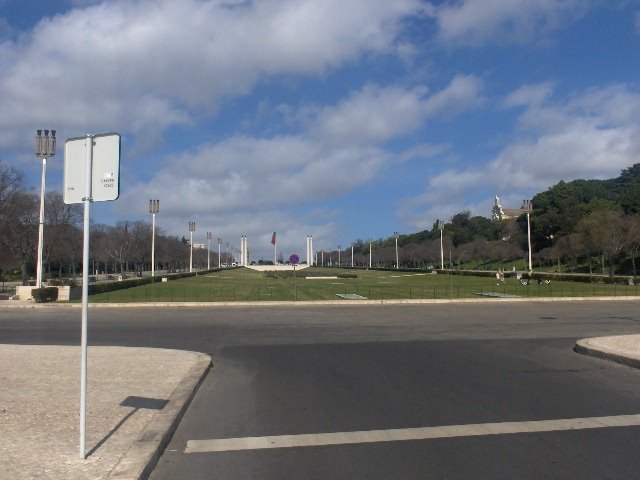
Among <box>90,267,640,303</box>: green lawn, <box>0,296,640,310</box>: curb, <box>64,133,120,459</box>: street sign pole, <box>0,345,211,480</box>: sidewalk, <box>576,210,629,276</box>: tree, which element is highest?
<box>576,210,629,276</box>: tree

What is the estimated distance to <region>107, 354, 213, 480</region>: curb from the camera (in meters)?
5.56

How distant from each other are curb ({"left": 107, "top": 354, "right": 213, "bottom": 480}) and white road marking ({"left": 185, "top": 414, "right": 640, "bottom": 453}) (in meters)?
0.35

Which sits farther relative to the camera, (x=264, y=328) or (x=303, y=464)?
(x=264, y=328)

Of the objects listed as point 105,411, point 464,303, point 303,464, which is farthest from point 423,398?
point 464,303

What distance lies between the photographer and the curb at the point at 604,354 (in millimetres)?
12117

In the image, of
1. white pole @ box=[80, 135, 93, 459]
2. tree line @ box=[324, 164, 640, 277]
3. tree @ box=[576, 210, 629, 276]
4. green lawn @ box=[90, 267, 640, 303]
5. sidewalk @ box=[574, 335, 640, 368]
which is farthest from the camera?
tree line @ box=[324, 164, 640, 277]

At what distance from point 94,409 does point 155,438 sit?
1.69m

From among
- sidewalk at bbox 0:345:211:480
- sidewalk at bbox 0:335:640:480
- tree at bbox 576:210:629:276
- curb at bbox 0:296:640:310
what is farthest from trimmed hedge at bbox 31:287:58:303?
tree at bbox 576:210:629:276

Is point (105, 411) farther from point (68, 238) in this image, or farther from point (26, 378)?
point (68, 238)

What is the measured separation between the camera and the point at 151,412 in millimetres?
7875

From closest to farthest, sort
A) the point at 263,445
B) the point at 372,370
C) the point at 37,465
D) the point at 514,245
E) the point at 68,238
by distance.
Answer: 1. the point at 37,465
2. the point at 263,445
3. the point at 372,370
4. the point at 68,238
5. the point at 514,245

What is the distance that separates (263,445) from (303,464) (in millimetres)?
807

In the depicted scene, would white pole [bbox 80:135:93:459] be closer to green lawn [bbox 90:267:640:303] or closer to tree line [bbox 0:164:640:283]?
green lawn [bbox 90:267:640:303]

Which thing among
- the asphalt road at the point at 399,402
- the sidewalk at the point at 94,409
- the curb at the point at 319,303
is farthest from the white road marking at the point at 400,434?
the curb at the point at 319,303
